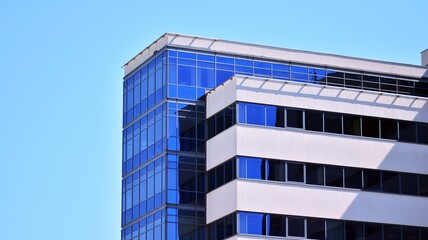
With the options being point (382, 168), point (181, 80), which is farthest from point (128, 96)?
point (382, 168)

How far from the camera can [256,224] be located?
76000 mm

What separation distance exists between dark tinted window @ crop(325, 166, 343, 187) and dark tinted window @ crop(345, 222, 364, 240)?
2596 millimetres

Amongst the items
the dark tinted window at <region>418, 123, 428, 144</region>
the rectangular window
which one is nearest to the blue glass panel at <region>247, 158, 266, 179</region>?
the rectangular window

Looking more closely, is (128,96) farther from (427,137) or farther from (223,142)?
(427,137)

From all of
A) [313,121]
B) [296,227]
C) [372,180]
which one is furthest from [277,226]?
[372,180]

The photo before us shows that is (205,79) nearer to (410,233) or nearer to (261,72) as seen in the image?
(261,72)

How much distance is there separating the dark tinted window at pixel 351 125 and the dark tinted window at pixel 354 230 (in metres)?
5.95

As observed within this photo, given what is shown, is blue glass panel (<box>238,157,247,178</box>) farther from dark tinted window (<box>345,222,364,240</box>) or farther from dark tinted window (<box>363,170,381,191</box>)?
dark tinted window (<box>363,170,381,191</box>)

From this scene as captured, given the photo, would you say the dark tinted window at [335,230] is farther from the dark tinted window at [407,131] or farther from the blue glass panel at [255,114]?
the dark tinted window at [407,131]

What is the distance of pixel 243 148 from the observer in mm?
76812

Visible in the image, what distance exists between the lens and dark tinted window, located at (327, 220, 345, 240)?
3056 inches

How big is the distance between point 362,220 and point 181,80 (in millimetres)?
15242

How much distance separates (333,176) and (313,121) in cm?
371

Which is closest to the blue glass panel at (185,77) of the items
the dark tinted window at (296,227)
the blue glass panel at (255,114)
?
the blue glass panel at (255,114)
